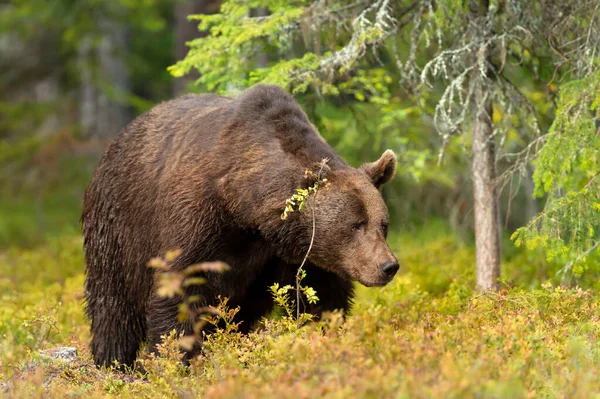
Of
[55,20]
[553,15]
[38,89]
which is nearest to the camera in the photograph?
[553,15]

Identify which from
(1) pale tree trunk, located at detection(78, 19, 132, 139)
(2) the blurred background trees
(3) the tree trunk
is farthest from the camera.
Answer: (1) pale tree trunk, located at detection(78, 19, 132, 139)

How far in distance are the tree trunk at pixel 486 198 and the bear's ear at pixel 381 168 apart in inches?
79.7

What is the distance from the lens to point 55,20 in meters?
18.6

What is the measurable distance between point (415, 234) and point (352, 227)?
314 inches

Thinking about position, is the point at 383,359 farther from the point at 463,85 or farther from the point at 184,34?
the point at 184,34

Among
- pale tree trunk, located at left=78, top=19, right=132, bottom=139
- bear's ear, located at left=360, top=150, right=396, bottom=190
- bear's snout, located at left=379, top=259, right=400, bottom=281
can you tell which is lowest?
pale tree trunk, located at left=78, top=19, right=132, bottom=139

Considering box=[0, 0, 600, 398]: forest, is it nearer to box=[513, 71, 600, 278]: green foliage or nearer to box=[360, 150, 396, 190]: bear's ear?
box=[513, 71, 600, 278]: green foliage

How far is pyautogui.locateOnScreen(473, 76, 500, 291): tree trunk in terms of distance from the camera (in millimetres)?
8680

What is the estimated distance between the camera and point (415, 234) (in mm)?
14250

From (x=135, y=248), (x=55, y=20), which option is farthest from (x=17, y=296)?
(x=55, y=20)

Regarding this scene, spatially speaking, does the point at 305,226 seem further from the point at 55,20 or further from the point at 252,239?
the point at 55,20

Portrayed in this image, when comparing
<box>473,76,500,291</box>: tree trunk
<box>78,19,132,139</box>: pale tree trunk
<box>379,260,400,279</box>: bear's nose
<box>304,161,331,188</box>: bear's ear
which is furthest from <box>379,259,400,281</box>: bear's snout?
<box>78,19,132,139</box>: pale tree trunk

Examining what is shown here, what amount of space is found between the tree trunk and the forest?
17 mm

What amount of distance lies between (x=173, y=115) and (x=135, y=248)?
1.22m
